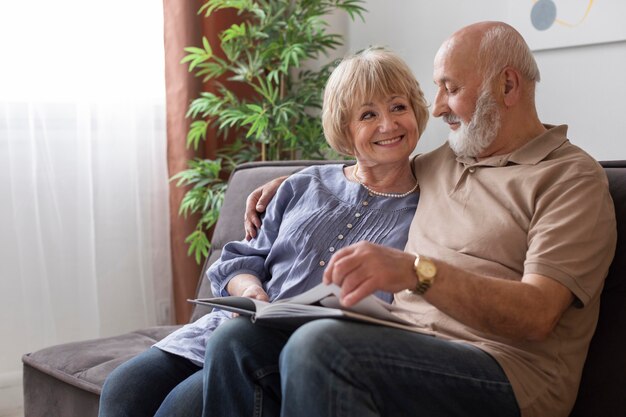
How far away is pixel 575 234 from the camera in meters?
1.43

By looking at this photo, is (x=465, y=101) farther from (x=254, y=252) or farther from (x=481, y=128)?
(x=254, y=252)

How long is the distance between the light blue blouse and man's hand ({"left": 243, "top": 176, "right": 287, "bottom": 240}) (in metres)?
0.04

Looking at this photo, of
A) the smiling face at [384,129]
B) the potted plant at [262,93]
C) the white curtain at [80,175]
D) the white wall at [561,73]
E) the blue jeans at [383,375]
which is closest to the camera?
the blue jeans at [383,375]

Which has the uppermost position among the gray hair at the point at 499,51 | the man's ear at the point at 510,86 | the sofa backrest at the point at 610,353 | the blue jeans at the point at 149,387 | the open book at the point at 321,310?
the gray hair at the point at 499,51

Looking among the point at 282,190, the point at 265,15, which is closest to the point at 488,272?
the point at 282,190

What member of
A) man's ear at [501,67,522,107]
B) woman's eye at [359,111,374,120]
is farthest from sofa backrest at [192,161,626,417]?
woman's eye at [359,111,374,120]

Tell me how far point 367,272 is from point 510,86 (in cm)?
67

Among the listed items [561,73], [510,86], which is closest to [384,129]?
[510,86]

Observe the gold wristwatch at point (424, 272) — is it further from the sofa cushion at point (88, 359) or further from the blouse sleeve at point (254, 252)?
the sofa cushion at point (88, 359)

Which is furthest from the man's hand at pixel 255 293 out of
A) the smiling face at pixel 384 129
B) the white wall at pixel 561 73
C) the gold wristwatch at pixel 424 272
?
the white wall at pixel 561 73

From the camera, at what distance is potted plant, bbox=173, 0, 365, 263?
122 inches

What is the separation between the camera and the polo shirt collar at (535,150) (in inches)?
Result: 64.4

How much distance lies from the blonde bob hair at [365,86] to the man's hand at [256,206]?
0.76ft

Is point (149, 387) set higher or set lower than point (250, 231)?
lower
